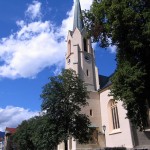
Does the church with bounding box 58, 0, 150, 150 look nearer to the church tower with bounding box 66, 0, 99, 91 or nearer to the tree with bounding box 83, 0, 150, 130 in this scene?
the church tower with bounding box 66, 0, 99, 91

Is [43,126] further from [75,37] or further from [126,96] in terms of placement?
[75,37]

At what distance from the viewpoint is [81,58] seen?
44.5 m

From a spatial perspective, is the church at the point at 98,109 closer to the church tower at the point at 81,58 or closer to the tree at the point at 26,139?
the church tower at the point at 81,58

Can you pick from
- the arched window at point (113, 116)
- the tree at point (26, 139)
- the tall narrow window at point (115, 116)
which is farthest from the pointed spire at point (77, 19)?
the tree at point (26, 139)

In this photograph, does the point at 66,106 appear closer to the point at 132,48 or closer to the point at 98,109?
the point at 132,48

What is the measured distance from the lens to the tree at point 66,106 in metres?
27.7

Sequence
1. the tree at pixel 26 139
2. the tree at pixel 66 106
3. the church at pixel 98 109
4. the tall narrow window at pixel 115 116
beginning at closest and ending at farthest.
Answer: the tree at pixel 66 106, the church at pixel 98 109, the tall narrow window at pixel 115 116, the tree at pixel 26 139

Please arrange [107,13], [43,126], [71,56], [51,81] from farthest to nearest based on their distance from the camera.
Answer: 1. [71,56]
2. [51,81]
3. [43,126]
4. [107,13]

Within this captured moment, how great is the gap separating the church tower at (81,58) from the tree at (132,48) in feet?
68.1

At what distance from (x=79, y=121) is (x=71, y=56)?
18.9 metres

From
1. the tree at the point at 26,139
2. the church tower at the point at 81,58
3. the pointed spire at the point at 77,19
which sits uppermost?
the pointed spire at the point at 77,19

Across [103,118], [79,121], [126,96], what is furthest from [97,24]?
[103,118]

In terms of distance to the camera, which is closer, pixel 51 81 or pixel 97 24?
pixel 97 24

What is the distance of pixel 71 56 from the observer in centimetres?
4503
